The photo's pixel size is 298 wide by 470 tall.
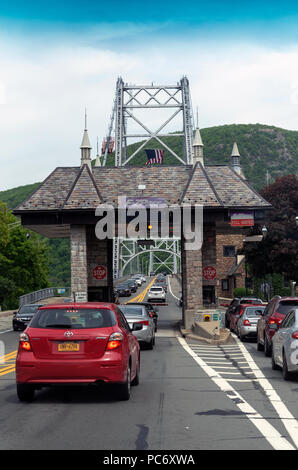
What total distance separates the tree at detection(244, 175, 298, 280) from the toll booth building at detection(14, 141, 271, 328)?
13.5 meters

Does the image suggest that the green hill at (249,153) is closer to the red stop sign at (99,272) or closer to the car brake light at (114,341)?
the red stop sign at (99,272)

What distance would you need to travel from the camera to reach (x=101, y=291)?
40844 mm

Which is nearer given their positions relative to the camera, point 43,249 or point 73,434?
point 73,434

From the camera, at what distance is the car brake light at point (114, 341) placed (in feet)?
38.0

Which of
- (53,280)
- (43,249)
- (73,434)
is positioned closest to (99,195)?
(73,434)

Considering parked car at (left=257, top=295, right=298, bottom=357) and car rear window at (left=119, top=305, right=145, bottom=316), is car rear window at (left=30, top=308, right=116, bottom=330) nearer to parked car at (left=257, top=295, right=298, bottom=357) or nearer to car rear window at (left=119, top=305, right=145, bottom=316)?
parked car at (left=257, top=295, right=298, bottom=357)

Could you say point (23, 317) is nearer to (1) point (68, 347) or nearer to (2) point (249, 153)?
(1) point (68, 347)

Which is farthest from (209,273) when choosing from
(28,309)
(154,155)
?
(154,155)

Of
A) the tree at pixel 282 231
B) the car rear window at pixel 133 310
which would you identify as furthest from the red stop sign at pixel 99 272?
the tree at pixel 282 231

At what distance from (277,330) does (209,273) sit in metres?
22.6

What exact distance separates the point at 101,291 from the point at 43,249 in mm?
65666

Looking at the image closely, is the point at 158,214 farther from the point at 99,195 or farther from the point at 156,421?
the point at 156,421

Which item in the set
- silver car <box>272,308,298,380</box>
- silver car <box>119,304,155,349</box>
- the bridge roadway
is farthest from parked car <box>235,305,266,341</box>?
silver car <box>272,308,298,380</box>

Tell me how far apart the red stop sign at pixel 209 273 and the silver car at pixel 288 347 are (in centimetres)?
2317
